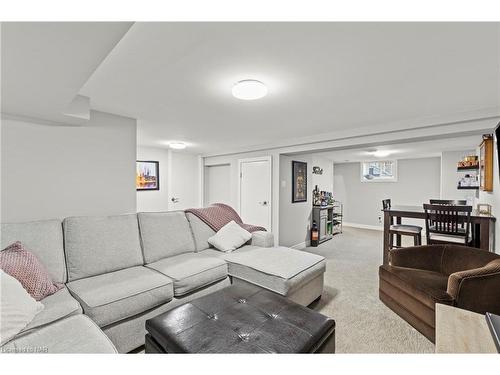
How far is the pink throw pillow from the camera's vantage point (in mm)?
1437

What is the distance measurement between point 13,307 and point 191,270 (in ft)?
3.76

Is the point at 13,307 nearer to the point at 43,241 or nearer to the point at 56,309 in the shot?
the point at 56,309

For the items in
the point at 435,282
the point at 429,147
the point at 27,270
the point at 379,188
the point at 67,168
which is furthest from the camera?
the point at 379,188

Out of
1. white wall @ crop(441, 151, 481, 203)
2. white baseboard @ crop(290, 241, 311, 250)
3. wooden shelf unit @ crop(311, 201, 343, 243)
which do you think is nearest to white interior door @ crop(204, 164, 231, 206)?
white baseboard @ crop(290, 241, 311, 250)

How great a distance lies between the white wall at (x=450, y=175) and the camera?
16.9 ft

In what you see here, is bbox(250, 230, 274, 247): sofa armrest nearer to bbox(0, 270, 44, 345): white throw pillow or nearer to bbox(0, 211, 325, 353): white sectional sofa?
bbox(0, 211, 325, 353): white sectional sofa

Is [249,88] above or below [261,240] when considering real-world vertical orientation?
above

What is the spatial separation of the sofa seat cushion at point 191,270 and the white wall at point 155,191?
3101mm

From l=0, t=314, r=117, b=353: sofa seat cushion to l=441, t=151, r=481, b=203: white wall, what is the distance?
22.1 feet

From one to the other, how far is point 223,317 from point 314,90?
197 centimetres

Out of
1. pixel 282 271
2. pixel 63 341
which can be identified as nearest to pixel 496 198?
pixel 282 271

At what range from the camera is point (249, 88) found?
73.8 inches

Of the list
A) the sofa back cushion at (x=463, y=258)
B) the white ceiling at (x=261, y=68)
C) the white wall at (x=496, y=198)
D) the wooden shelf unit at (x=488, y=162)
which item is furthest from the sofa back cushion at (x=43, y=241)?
the wooden shelf unit at (x=488, y=162)
